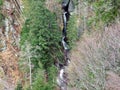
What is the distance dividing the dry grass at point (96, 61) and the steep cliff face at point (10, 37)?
15.2m

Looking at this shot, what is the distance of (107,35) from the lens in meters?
19.9

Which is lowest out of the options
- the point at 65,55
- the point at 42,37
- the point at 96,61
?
the point at 65,55

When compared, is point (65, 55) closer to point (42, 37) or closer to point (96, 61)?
point (42, 37)

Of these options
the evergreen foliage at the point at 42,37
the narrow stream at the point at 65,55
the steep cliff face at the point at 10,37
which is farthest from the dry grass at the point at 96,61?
the steep cliff face at the point at 10,37

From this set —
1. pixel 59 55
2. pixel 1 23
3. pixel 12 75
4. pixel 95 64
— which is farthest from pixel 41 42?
pixel 95 64

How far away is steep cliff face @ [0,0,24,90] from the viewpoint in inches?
1459

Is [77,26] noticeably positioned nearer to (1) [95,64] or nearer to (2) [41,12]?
(2) [41,12]

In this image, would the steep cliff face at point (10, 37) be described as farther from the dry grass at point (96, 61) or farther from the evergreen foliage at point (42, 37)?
the dry grass at point (96, 61)

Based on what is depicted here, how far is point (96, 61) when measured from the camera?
20.1 metres

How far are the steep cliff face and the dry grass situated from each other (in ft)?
50.0

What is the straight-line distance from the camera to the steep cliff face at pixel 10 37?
37.1 metres

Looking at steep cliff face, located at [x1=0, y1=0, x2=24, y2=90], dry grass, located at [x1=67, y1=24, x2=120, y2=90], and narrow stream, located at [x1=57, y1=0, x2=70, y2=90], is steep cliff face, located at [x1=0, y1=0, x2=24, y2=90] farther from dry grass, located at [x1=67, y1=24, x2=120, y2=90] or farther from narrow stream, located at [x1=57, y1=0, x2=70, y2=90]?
dry grass, located at [x1=67, y1=24, x2=120, y2=90]

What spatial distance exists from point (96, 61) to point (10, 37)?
21.7 meters

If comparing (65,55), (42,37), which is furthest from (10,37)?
(65,55)
